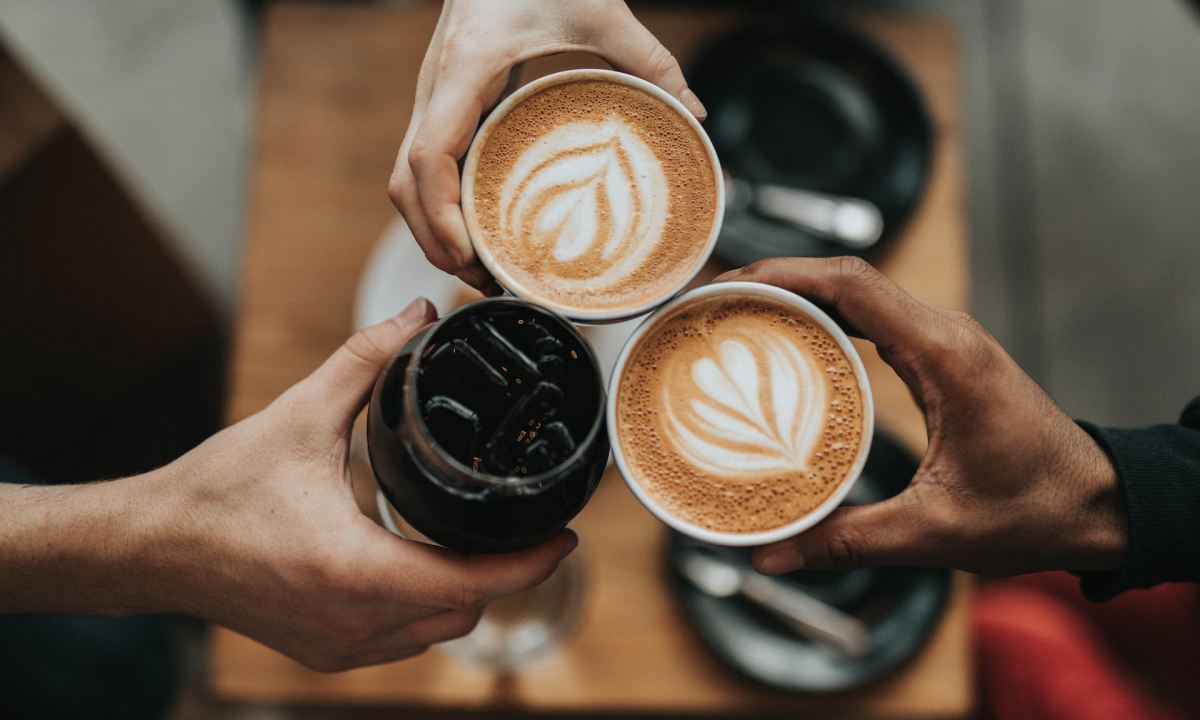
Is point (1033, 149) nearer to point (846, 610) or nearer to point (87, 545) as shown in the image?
point (846, 610)

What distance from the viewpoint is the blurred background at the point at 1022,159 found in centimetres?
176

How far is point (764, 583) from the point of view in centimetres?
109

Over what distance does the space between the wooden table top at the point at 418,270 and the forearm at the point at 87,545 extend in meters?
0.31

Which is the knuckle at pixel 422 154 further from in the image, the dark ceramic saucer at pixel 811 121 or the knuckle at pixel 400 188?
the dark ceramic saucer at pixel 811 121

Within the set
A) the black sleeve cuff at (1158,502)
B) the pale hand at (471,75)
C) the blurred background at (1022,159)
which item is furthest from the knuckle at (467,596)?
the blurred background at (1022,159)

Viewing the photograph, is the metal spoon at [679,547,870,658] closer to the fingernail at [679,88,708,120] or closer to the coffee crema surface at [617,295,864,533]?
the coffee crema surface at [617,295,864,533]

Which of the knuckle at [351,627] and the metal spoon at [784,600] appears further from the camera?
the metal spoon at [784,600]

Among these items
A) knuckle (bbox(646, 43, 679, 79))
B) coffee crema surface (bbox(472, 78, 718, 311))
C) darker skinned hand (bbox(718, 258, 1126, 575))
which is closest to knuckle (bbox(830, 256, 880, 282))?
darker skinned hand (bbox(718, 258, 1126, 575))

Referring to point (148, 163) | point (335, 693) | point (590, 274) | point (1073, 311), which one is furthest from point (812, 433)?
point (148, 163)

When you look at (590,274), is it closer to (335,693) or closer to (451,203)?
(451,203)

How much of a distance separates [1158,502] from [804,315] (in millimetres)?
307

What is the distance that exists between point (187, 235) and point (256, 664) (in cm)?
103

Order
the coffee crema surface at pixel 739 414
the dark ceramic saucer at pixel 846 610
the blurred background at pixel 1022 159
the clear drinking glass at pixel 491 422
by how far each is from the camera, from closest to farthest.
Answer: the clear drinking glass at pixel 491 422
the coffee crema surface at pixel 739 414
the dark ceramic saucer at pixel 846 610
the blurred background at pixel 1022 159

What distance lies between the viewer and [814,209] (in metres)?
1.13
